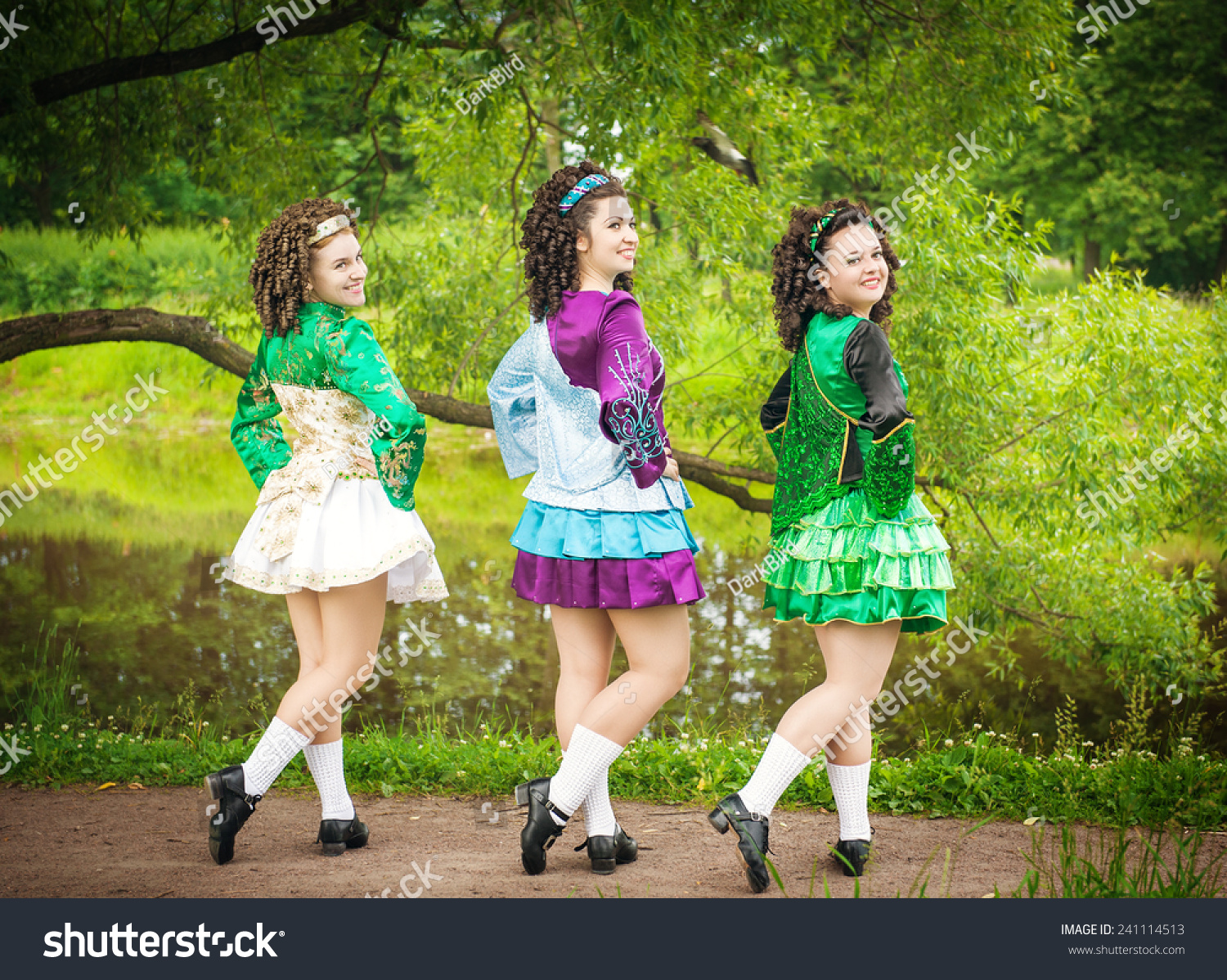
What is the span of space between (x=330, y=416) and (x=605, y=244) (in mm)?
950

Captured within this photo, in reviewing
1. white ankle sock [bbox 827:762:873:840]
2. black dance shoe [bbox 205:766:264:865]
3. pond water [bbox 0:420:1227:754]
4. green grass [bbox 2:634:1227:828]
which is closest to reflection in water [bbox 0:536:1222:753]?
pond water [bbox 0:420:1227:754]

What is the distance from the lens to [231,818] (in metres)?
3.04

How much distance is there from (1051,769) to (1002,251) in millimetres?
2840

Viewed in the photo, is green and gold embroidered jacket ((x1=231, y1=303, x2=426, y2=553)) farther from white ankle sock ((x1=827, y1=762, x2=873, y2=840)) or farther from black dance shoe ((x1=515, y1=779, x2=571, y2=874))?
white ankle sock ((x1=827, y1=762, x2=873, y2=840))

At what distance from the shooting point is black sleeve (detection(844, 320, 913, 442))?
267 centimetres

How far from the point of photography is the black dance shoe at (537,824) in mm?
2875

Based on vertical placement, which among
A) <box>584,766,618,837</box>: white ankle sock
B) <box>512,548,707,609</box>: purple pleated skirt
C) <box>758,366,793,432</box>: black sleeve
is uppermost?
<box>758,366,793,432</box>: black sleeve

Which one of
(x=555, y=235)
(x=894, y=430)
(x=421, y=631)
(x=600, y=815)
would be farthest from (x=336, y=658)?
(x=421, y=631)

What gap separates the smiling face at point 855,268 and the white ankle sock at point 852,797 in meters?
1.25

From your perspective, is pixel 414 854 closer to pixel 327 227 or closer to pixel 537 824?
pixel 537 824

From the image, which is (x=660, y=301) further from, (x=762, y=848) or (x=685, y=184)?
(x=762, y=848)

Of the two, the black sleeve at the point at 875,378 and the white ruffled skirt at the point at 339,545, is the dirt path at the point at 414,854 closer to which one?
the white ruffled skirt at the point at 339,545

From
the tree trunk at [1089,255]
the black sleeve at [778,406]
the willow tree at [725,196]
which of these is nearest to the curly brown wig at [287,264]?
the black sleeve at [778,406]

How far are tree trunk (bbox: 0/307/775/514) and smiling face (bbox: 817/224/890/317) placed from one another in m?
2.52
